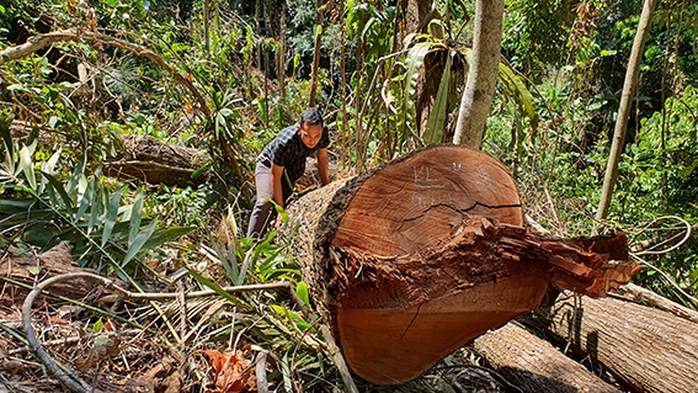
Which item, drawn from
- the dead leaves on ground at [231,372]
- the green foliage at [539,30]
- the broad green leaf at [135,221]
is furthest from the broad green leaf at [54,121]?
the green foliage at [539,30]

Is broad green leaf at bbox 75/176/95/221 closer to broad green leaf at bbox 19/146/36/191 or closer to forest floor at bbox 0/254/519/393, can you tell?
broad green leaf at bbox 19/146/36/191

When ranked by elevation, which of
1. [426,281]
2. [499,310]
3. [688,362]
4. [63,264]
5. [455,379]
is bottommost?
[455,379]

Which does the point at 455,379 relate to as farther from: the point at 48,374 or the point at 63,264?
the point at 63,264

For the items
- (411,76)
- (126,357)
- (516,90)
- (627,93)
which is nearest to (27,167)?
(126,357)

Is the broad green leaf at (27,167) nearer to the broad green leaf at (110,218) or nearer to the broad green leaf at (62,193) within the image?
the broad green leaf at (62,193)

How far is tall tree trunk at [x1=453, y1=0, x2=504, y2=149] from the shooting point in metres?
2.45

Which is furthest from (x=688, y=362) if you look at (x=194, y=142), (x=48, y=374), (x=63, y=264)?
(x=194, y=142)

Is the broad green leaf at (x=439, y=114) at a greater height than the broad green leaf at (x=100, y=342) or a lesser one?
greater

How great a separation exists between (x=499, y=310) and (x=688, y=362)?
1.05 meters

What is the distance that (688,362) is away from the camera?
6.38ft

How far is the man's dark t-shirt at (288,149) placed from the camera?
10.7 ft

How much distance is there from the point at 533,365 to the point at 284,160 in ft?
6.68

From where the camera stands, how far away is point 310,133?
317cm

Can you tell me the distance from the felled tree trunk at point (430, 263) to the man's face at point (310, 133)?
1.49 meters
